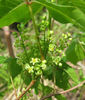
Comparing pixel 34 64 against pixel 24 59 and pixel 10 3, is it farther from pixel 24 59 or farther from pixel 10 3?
pixel 10 3

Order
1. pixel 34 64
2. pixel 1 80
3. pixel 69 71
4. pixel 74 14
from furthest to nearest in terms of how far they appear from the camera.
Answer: pixel 1 80 < pixel 69 71 < pixel 34 64 < pixel 74 14

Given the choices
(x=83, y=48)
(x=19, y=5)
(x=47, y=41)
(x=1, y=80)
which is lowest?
(x=1, y=80)

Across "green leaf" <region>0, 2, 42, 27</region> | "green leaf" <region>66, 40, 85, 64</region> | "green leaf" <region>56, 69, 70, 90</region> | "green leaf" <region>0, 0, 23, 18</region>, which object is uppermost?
"green leaf" <region>0, 0, 23, 18</region>

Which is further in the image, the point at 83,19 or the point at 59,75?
the point at 59,75

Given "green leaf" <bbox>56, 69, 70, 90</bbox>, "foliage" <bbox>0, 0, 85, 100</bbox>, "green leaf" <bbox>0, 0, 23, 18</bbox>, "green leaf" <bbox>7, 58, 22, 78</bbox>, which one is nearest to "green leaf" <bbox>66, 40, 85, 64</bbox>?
"foliage" <bbox>0, 0, 85, 100</bbox>

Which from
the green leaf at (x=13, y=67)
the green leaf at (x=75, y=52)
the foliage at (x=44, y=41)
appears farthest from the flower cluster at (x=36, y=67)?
the green leaf at (x=75, y=52)

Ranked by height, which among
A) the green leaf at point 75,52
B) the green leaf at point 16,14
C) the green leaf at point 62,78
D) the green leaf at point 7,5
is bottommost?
the green leaf at point 62,78

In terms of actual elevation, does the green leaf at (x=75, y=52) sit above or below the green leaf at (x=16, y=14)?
below

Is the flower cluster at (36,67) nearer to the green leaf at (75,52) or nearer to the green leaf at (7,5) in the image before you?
the green leaf at (7,5)

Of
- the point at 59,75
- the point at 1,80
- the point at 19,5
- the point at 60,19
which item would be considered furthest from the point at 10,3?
the point at 1,80

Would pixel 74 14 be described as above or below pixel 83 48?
above

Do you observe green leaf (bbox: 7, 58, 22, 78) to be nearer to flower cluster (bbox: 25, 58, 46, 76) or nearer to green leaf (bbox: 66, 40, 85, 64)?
flower cluster (bbox: 25, 58, 46, 76)
